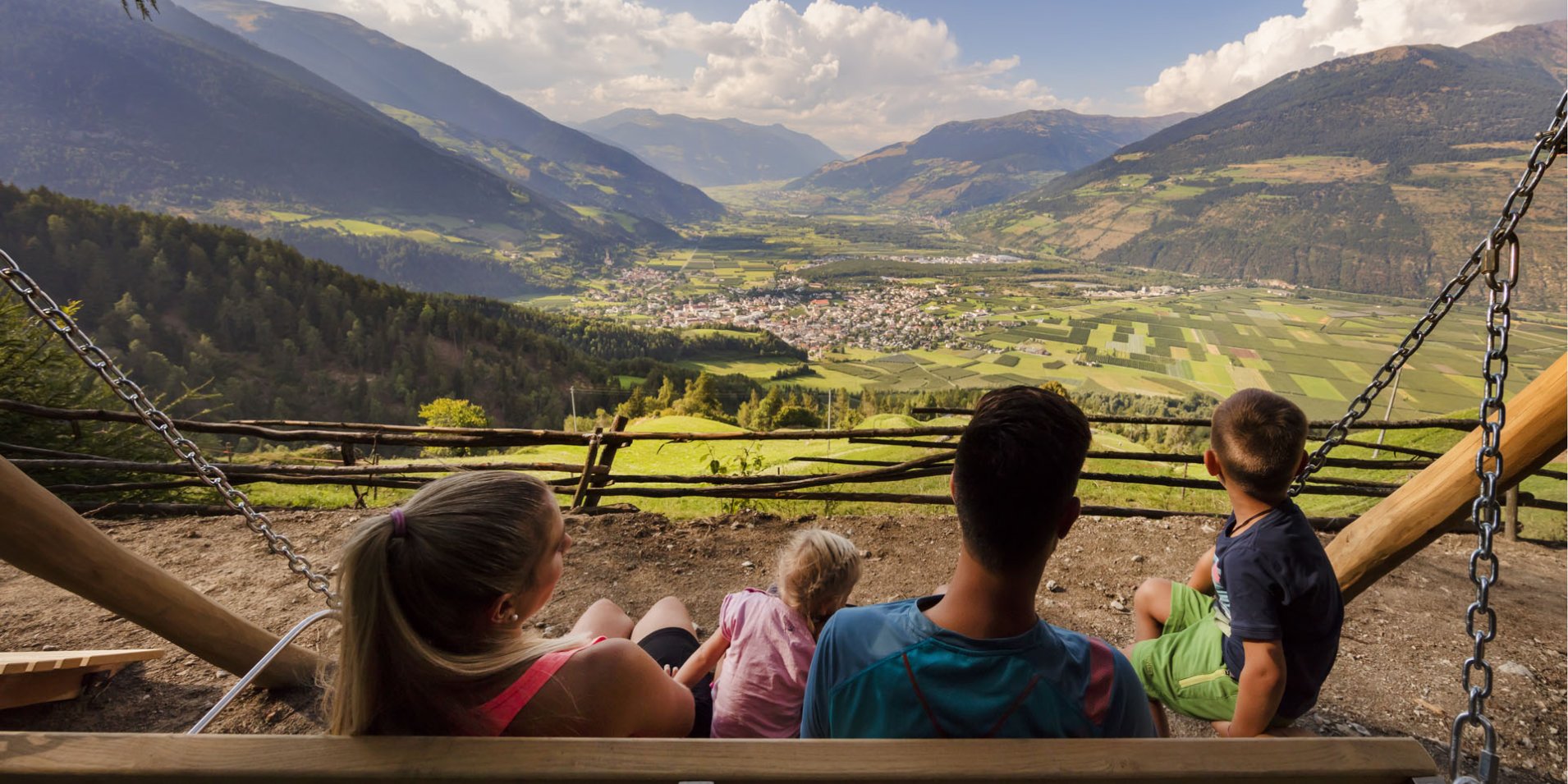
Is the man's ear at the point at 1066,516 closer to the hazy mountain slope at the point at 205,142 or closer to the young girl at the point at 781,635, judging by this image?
the young girl at the point at 781,635

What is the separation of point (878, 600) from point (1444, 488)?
2.83 metres

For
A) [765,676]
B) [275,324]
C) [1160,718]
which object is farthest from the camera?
[275,324]

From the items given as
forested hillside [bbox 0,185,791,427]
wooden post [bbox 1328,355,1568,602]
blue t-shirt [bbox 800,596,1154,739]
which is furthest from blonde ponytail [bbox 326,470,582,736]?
forested hillside [bbox 0,185,791,427]

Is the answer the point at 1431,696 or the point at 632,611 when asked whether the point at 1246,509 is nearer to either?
the point at 1431,696

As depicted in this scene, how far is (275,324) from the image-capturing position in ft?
149

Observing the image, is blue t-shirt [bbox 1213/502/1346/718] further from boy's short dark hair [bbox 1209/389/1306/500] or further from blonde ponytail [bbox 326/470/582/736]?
blonde ponytail [bbox 326/470/582/736]

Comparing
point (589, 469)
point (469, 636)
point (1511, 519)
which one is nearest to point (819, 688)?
point (469, 636)

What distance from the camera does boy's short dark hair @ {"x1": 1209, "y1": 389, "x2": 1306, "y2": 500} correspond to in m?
1.96

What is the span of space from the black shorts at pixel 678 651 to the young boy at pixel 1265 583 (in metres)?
1.77

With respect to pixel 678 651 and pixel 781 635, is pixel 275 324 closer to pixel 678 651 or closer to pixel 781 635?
pixel 678 651

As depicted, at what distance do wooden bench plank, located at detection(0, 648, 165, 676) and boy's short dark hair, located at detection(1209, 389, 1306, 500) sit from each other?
4622 millimetres

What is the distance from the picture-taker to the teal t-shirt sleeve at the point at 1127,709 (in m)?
1.31

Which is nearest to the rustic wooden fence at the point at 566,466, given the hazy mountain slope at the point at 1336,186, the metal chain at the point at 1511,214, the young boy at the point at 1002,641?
the metal chain at the point at 1511,214

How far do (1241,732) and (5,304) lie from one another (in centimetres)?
1079
